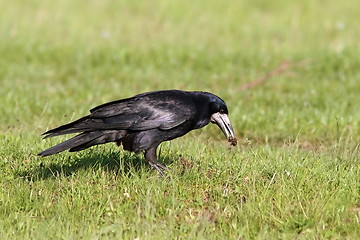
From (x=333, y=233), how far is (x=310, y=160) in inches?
59.8

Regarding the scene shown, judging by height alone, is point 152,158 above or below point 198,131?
above

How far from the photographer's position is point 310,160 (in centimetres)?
676

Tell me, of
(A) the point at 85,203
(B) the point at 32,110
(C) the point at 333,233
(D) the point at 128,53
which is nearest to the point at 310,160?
(C) the point at 333,233

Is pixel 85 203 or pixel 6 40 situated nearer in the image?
pixel 85 203

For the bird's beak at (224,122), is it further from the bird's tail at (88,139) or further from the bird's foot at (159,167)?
the bird's tail at (88,139)

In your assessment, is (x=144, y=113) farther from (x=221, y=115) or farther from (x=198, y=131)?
(x=198, y=131)

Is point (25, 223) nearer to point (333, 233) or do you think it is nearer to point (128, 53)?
point (333, 233)

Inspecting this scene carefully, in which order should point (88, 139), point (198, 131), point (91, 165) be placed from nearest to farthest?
point (88, 139), point (91, 165), point (198, 131)

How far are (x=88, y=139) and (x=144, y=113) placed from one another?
24.5 inches

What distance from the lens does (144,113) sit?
643cm

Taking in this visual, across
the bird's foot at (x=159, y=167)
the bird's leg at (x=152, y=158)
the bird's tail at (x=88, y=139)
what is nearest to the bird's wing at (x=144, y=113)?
the bird's tail at (x=88, y=139)

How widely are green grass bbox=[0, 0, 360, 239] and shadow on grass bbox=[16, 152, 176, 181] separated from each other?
2cm

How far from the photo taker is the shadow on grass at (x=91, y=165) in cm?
641

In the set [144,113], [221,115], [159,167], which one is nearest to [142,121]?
[144,113]
